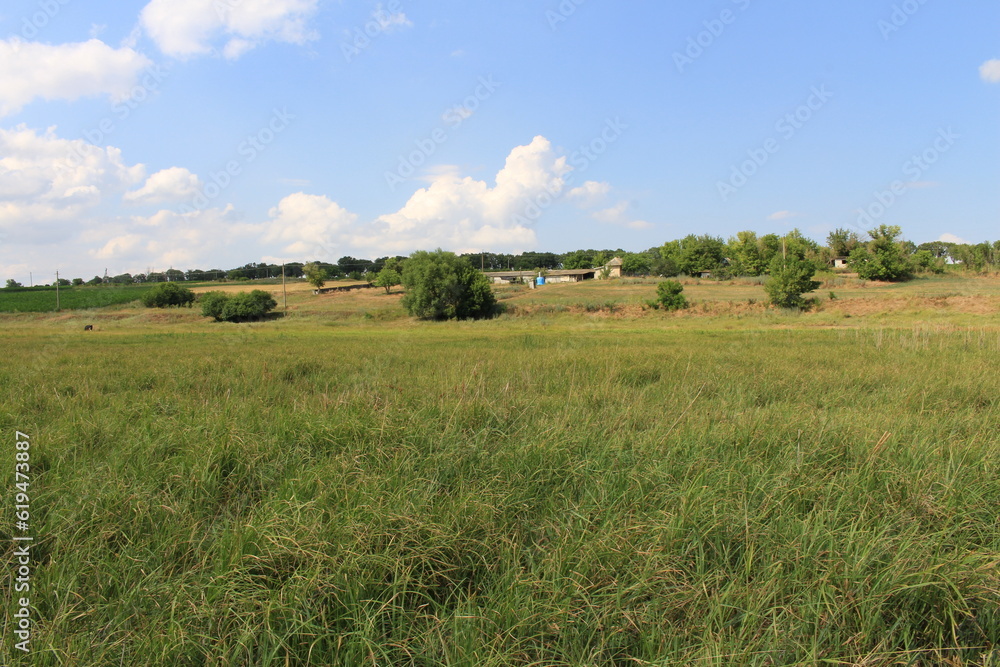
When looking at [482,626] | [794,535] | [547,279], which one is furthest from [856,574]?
[547,279]

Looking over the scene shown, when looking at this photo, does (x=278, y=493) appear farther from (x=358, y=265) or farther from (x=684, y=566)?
(x=358, y=265)

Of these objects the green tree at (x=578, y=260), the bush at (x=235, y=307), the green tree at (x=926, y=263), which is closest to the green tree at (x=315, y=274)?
the bush at (x=235, y=307)

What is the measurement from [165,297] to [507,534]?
80.1 metres

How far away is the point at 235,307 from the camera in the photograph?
59594mm

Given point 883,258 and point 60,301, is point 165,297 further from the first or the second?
point 883,258

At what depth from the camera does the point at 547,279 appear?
4702 inches

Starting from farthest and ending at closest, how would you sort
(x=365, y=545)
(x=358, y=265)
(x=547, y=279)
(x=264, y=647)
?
(x=358, y=265) → (x=547, y=279) → (x=365, y=545) → (x=264, y=647)

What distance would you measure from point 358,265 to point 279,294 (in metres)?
45.1

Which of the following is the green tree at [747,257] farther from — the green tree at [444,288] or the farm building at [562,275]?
the green tree at [444,288]

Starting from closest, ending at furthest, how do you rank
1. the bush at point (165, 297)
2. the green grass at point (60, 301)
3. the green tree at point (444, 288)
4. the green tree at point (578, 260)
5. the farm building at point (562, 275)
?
the green tree at point (444, 288) < the green grass at point (60, 301) < the bush at point (165, 297) < the farm building at point (562, 275) < the green tree at point (578, 260)

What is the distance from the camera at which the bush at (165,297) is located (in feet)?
225

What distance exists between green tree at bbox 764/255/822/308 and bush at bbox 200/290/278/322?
2274 inches

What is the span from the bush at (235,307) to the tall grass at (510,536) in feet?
193

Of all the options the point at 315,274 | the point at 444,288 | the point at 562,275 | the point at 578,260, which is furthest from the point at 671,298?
the point at 578,260
